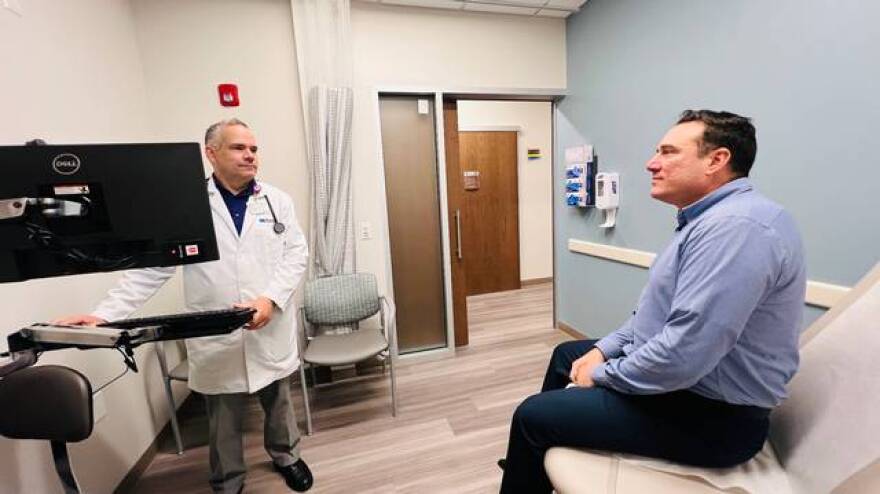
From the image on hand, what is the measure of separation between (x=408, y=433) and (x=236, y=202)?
1.54m

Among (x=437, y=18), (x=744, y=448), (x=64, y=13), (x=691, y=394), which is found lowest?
(x=744, y=448)

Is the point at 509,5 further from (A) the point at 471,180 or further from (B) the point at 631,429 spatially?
(B) the point at 631,429

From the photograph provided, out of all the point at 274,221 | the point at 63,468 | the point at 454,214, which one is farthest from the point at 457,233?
the point at 63,468

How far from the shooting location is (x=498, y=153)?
4520mm

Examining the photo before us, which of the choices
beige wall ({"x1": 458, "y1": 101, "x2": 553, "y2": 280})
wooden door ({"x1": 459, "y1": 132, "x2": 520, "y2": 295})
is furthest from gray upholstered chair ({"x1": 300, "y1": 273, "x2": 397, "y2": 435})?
beige wall ({"x1": 458, "y1": 101, "x2": 553, "y2": 280})

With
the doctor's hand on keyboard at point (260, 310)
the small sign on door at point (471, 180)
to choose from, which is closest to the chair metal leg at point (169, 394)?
the doctor's hand on keyboard at point (260, 310)

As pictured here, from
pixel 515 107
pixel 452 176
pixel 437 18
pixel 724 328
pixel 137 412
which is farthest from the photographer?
pixel 515 107

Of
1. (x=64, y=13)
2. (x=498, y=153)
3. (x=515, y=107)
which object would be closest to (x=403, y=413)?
(x=64, y=13)

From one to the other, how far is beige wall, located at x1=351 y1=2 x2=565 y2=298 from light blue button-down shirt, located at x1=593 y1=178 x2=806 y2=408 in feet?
6.72

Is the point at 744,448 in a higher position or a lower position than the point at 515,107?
lower

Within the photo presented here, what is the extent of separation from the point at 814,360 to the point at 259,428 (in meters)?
2.63

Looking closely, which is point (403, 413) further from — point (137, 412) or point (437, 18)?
point (437, 18)

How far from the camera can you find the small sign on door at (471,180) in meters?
4.44

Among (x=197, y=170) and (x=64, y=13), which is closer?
(x=197, y=170)
